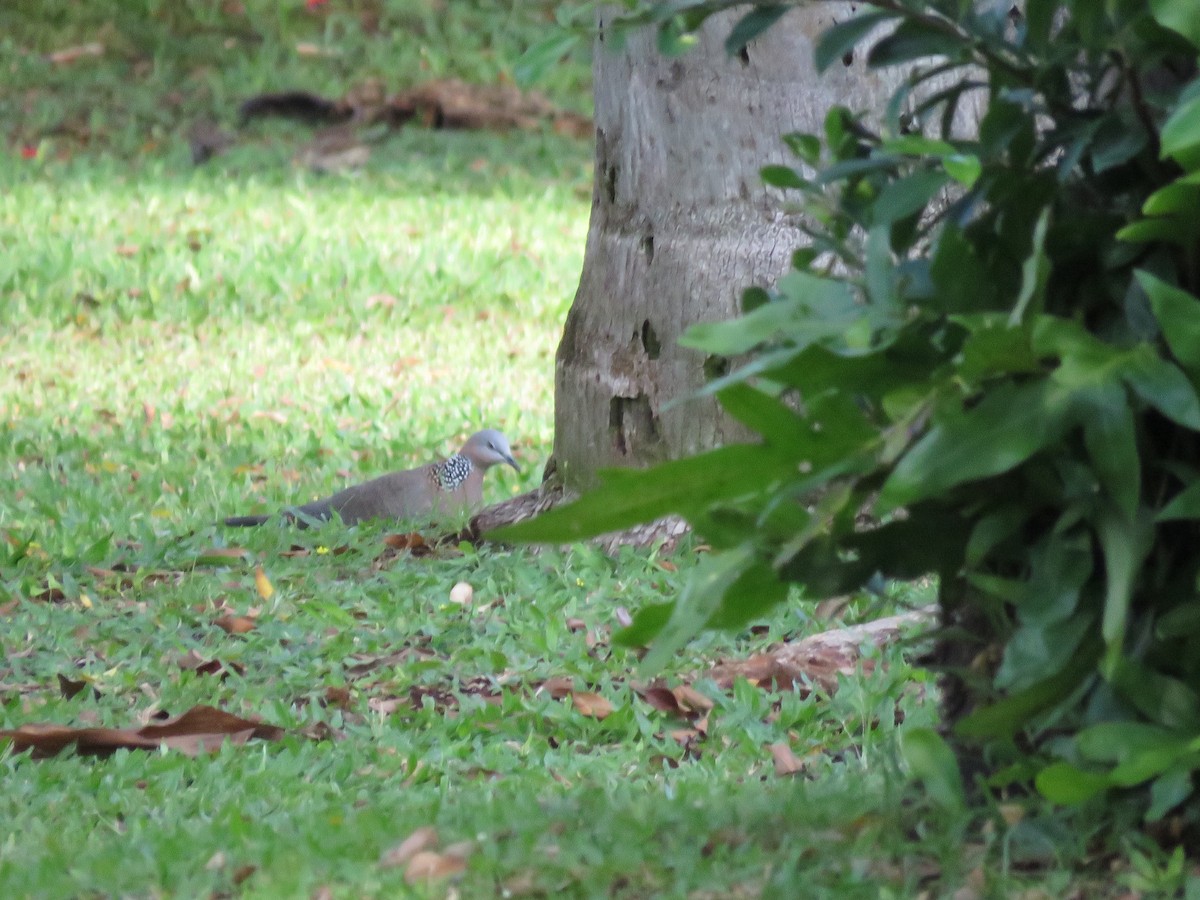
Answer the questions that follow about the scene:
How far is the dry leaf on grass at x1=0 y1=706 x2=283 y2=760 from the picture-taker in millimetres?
4250

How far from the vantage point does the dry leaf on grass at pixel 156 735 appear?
13.9ft

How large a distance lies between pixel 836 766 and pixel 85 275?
27.0 feet

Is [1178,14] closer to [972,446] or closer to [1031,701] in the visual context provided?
Result: [972,446]

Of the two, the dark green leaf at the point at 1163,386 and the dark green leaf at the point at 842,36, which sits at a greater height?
the dark green leaf at the point at 842,36

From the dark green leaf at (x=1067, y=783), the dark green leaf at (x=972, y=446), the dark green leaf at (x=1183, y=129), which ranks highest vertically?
the dark green leaf at (x=1183, y=129)

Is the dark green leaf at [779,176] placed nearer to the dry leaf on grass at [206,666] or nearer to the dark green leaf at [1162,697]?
the dark green leaf at [1162,697]

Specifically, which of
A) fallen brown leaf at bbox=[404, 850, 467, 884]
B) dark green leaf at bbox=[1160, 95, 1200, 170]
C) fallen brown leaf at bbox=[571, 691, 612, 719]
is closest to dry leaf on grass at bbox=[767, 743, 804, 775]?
fallen brown leaf at bbox=[571, 691, 612, 719]

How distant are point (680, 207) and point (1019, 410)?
3.77m

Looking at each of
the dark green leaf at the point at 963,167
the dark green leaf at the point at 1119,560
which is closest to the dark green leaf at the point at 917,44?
the dark green leaf at the point at 963,167

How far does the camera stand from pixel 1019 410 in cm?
224

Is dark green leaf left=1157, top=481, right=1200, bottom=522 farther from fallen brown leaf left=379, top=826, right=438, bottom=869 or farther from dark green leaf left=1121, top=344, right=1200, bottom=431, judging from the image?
fallen brown leaf left=379, top=826, right=438, bottom=869

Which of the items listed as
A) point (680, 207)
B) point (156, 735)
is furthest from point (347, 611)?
point (680, 207)

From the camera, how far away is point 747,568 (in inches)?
98.3

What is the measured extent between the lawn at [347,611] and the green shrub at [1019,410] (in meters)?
0.28
